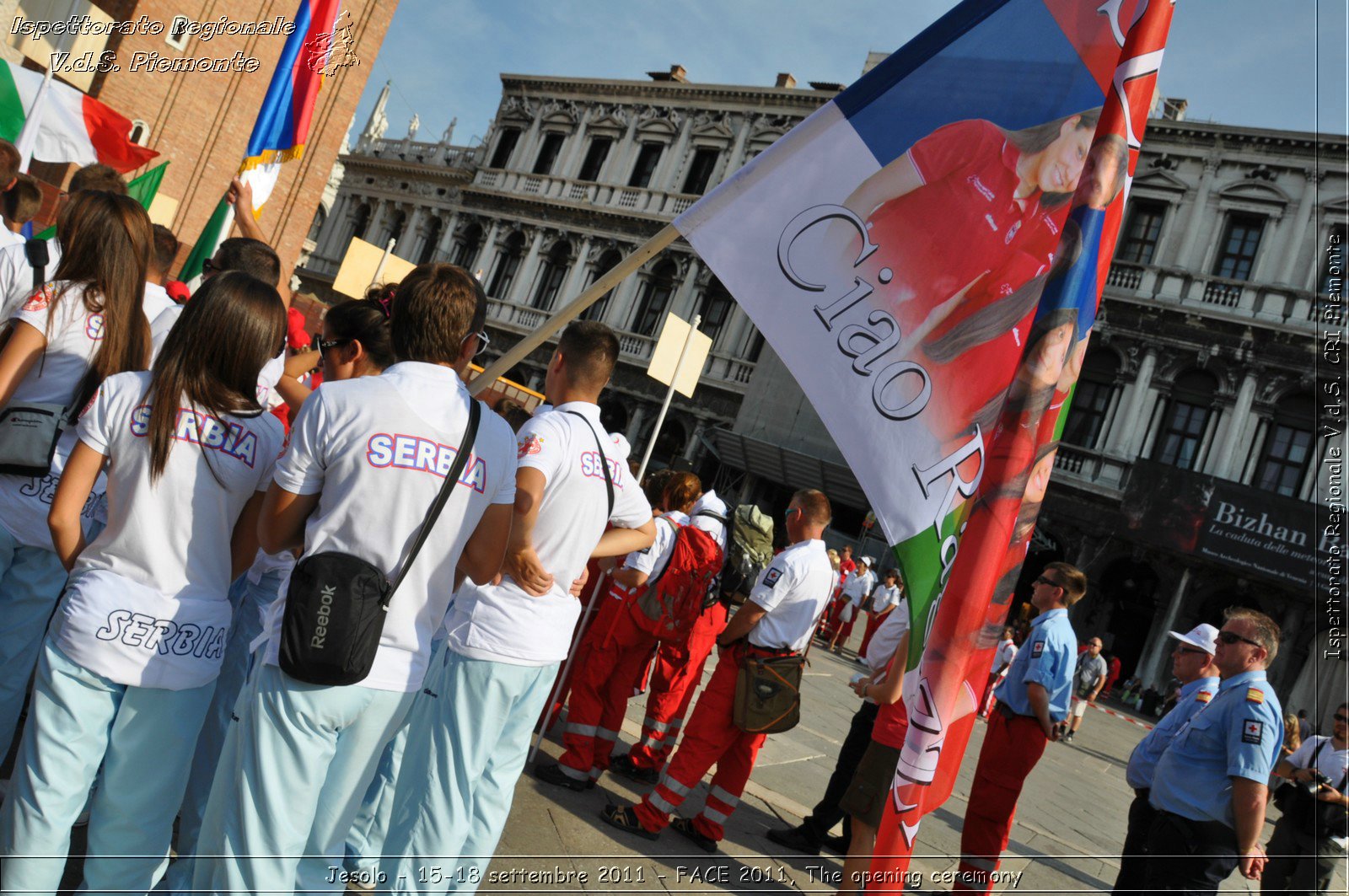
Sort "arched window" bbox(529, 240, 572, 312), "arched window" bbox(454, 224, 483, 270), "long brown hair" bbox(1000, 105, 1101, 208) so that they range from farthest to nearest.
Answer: "arched window" bbox(454, 224, 483, 270) → "arched window" bbox(529, 240, 572, 312) → "long brown hair" bbox(1000, 105, 1101, 208)

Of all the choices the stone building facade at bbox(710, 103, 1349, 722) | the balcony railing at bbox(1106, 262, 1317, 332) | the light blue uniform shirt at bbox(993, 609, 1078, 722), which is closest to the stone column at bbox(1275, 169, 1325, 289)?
the stone building facade at bbox(710, 103, 1349, 722)

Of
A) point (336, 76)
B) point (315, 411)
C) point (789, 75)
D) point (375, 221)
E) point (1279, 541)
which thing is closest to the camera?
point (315, 411)

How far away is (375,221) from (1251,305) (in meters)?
29.1

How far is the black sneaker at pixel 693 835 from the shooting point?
184 inches

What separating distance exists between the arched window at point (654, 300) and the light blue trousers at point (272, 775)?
2722cm

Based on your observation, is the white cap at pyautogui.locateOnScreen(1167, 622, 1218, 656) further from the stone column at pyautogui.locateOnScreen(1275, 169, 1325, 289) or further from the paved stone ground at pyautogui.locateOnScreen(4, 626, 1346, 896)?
the stone column at pyautogui.locateOnScreen(1275, 169, 1325, 289)

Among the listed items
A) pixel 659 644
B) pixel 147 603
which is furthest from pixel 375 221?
pixel 147 603

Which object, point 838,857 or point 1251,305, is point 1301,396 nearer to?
point 1251,305

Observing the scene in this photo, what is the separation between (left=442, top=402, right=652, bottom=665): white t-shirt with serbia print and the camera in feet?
9.97

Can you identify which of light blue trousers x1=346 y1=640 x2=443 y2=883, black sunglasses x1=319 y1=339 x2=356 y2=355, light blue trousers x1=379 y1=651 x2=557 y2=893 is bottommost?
light blue trousers x1=346 y1=640 x2=443 y2=883

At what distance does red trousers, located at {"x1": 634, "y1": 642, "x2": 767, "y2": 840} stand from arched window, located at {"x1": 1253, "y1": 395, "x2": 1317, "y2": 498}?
67.1 feet

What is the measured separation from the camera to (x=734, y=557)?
209 inches

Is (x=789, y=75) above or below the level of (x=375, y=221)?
above

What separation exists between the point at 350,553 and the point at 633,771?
357 cm
